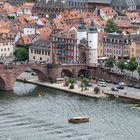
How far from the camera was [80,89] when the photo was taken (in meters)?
83.0

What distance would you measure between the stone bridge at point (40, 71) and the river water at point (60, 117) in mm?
1572

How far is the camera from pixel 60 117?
70312 millimetres

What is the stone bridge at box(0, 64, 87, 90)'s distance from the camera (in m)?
84.4

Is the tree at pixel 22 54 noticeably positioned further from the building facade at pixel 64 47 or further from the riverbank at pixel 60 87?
the riverbank at pixel 60 87

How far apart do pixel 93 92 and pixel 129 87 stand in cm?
458

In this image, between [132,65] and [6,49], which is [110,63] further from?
[6,49]

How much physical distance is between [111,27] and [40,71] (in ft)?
65.5

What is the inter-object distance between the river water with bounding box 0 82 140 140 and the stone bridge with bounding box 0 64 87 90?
1.57 meters

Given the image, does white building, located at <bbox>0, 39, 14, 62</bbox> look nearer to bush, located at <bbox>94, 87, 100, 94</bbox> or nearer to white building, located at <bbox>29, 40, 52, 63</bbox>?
white building, located at <bbox>29, 40, 52, 63</bbox>

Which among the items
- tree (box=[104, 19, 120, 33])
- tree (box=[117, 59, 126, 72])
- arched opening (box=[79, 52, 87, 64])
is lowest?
tree (box=[117, 59, 126, 72])

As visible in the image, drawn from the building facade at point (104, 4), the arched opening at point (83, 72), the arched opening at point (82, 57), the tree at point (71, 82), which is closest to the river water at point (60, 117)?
the tree at point (71, 82)

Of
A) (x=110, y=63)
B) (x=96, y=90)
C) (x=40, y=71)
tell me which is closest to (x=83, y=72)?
(x=110, y=63)

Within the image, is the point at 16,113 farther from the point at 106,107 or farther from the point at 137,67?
the point at 137,67

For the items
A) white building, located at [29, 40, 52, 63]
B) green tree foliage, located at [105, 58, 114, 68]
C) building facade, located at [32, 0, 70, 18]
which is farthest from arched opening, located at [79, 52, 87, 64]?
building facade, located at [32, 0, 70, 18]
